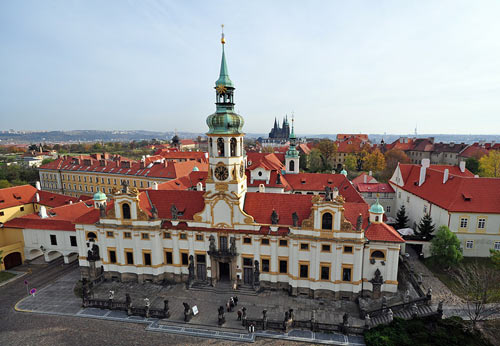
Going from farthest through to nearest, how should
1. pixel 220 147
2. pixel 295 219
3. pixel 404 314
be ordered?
pixel 220 147 → pixel 295 219 → pixel 404 314

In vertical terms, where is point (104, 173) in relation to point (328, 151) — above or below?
below

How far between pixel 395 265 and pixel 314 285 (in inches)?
319

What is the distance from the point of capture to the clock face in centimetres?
3041

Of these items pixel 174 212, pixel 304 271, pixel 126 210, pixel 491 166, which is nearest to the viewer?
pixel 304 271

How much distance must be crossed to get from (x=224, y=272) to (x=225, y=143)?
14.8 metres

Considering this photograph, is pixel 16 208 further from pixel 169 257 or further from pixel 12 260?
pixel 169 257

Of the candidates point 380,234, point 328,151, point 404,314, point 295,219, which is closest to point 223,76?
point 295,219

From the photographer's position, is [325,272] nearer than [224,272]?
Yes

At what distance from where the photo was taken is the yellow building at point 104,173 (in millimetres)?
67688

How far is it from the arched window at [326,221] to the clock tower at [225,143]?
8581 millimetres

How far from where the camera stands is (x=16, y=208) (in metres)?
46.1

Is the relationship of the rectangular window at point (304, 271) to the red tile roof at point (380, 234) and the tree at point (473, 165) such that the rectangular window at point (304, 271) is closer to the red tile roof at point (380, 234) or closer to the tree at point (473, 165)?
the red tile roof at point (380, 234)

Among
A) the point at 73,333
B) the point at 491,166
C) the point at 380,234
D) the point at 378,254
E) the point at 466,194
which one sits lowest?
the point at 73,333

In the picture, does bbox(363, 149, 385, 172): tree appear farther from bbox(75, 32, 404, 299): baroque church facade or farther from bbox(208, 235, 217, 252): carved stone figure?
bbox(208, 235, 217, 252): carved stone figure
